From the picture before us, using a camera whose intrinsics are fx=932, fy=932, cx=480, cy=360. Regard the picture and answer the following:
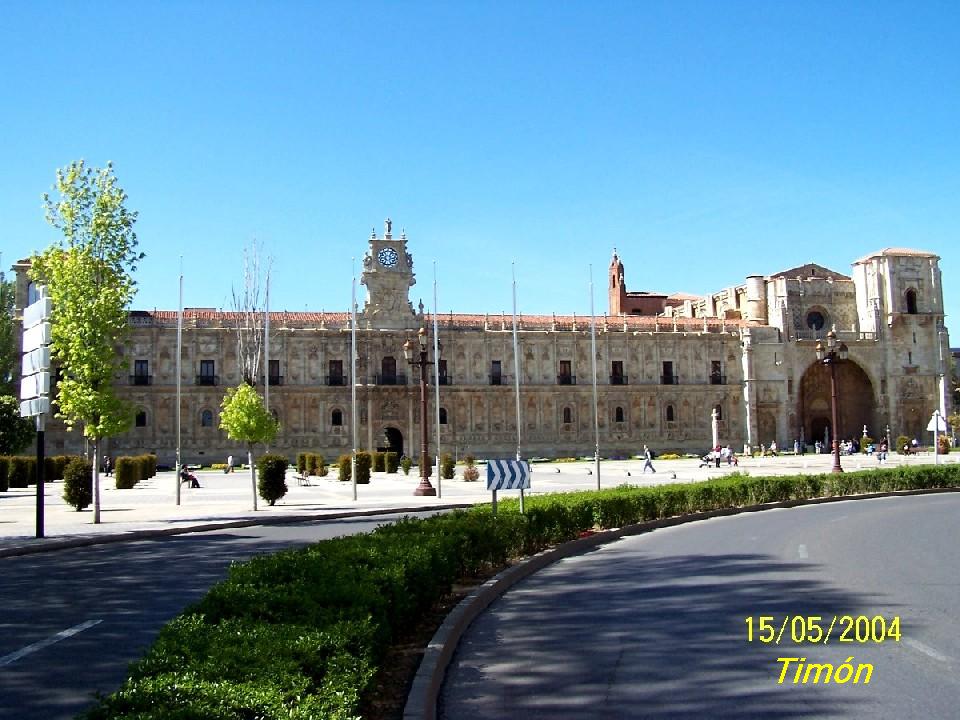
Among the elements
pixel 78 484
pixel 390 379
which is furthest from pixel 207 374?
pixel 78 484

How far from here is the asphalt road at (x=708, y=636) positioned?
18.5ft

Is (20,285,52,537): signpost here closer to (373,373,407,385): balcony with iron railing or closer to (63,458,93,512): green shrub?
(63,458,93,512): green shrub

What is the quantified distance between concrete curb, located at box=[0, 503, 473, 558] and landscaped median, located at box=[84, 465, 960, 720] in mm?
6969

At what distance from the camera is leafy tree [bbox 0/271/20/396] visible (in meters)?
45.9

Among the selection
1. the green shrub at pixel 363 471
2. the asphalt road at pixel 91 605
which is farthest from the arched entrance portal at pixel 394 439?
the asphalt road at pixel 91 605

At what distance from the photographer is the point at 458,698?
19.5 ft

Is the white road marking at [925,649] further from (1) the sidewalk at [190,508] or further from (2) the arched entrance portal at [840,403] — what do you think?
(2) the arched entrance portal at [840,403]

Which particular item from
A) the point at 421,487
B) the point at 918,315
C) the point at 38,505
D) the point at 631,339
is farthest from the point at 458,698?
the point at 918,315

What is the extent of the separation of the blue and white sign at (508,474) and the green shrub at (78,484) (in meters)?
11.6

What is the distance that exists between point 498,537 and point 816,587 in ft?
12.0

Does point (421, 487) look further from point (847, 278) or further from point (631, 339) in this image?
point (847, 278)
